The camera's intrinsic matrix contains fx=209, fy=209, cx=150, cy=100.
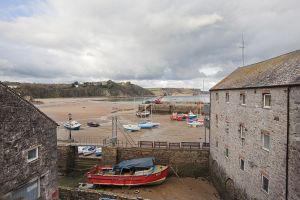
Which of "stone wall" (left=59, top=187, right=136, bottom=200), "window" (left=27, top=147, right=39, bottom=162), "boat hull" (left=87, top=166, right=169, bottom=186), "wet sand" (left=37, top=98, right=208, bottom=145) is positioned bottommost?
"boat hull" (left=87, top=166, right=169, bottom=186)

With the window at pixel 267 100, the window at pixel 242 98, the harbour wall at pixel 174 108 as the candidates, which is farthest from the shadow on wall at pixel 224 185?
the harbour wall at pixel 174 108

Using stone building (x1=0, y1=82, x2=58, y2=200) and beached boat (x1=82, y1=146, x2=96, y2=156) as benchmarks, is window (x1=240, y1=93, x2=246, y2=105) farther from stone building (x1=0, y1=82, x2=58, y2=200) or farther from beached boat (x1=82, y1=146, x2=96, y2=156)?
beached boat (x1=82, y1=146, x2=96, y2=156)

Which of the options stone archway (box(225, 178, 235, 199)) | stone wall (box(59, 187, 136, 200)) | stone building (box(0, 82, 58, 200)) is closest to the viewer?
stone building (box(0, 82, 58, 200))

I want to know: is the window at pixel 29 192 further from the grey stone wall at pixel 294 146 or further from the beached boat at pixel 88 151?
the beached boat at pixel 88 151

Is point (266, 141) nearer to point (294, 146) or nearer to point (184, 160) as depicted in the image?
point (294, 146)

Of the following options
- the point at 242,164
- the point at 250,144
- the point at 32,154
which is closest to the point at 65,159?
the point at 32,154

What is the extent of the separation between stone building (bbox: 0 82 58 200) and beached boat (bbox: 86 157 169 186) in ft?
24.7

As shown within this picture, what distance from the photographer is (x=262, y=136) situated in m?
13.8

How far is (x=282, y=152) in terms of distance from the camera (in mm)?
11664

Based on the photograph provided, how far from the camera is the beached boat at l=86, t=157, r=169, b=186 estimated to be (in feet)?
70.4

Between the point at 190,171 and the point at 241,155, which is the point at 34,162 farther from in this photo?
the point at 190,171


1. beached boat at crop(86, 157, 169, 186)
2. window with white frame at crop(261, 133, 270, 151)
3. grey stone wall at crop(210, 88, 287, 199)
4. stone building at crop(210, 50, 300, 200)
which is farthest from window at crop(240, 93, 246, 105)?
beached boat at crop(86, 157, 169, 186)

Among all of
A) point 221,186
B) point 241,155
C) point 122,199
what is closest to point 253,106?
point 241,155

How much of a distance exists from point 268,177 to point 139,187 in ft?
42.9
